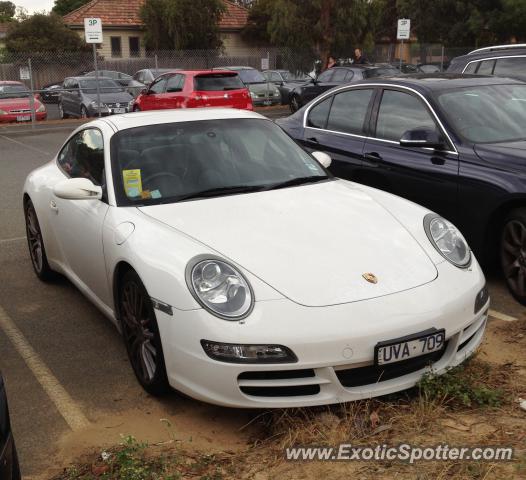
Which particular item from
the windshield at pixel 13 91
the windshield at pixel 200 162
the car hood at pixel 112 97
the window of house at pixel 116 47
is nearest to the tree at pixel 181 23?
the window of house at pixel 116 47

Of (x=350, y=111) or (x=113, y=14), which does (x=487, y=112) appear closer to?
(x=350, y=111)

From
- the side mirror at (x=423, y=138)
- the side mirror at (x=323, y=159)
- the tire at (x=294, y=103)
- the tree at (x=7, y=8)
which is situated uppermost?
the tree at (x=7, y=8)

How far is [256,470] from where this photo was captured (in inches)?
119

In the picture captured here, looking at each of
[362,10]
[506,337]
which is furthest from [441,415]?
[362,10]

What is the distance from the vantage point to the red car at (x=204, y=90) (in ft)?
55.7

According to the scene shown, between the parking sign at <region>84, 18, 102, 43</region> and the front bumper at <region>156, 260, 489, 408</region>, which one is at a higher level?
the parking sign at <region>84, 18, 102, 43</region>

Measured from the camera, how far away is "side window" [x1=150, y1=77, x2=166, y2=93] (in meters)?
18.2

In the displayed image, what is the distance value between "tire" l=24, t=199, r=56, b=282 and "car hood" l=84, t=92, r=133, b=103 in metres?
15.8

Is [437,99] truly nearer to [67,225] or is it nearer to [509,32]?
[67,225]

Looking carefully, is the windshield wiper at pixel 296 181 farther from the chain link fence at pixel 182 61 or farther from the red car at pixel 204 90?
the chain link fence at pixel 182 61

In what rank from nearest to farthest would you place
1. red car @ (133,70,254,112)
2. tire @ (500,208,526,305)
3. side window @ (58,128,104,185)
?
side window @ (58,128,104,185), tire @ (500,208,526,305), red car @ (133,70,254,112)

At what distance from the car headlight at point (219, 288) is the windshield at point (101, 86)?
1900cm

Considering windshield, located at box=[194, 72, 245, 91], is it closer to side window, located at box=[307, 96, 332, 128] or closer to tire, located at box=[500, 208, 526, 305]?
side window, located at box=[307, 96, 332, 128]

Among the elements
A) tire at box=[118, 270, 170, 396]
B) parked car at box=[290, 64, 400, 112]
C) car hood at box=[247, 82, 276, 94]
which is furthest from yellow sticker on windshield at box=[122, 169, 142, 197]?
car hood at box=[247, 82, 276, 94]
